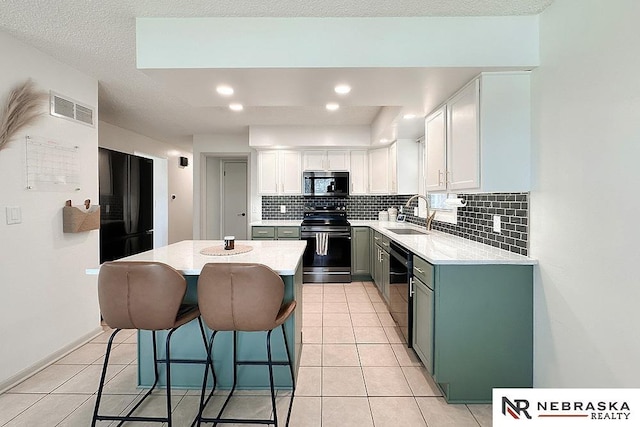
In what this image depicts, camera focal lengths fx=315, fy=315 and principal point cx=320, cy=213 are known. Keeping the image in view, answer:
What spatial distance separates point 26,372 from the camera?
7.44ft

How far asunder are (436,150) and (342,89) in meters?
0.99

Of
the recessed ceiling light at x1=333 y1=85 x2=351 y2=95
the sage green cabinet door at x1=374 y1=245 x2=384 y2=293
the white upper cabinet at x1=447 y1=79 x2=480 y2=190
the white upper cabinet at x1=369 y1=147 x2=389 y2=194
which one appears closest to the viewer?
the white upper cabinet at x1=447 y1=79 x2=480 y2=190

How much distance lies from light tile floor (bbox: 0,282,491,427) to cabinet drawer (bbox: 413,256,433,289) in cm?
73

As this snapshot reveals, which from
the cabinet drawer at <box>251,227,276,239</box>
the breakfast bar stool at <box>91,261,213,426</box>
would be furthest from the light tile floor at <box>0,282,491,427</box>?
the cabinet drawer at <box>251,227,276,239</box>

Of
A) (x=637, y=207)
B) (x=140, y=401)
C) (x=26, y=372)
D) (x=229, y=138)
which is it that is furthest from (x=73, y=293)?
(x=637, y=207)

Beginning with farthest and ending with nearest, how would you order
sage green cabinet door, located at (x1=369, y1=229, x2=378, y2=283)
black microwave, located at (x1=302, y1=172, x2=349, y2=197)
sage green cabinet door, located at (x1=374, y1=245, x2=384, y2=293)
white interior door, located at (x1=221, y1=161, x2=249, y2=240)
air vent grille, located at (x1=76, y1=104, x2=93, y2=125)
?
1. white interior door, located at (x1=221, y1=161, x2=249, y2=240)
2. black microwave, located at (x1=302, y1=172, x2=349, y2=197)
3. sage green cabinet door, located at (x1=369, y1=229, x2=378, y2=283)
4. sage green cabinet door, located at (x1=374, y1=245, x2=384, y2=293)
5. air vent grille, located at (x1=76, y1=104, x2=93, y2=125)

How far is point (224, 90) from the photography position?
7.82ft

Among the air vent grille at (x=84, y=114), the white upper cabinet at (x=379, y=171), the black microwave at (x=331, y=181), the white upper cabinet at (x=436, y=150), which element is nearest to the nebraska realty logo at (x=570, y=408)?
the white upper cabinet at (x=436, y=150)

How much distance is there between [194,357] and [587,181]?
8.22ft

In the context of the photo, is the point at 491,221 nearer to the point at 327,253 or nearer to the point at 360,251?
the point at 360,251

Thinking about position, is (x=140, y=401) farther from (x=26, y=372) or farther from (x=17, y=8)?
(x=17, y=8)

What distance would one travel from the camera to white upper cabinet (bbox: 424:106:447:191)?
258 centimetres

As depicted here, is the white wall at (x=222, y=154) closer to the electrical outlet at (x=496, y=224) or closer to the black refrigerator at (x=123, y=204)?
the black refrigerator at (x=123, y=204)

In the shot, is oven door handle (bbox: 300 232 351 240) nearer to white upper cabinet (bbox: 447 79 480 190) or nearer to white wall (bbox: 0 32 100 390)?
white upper cabinet (bbox: 447 79 480 190)
